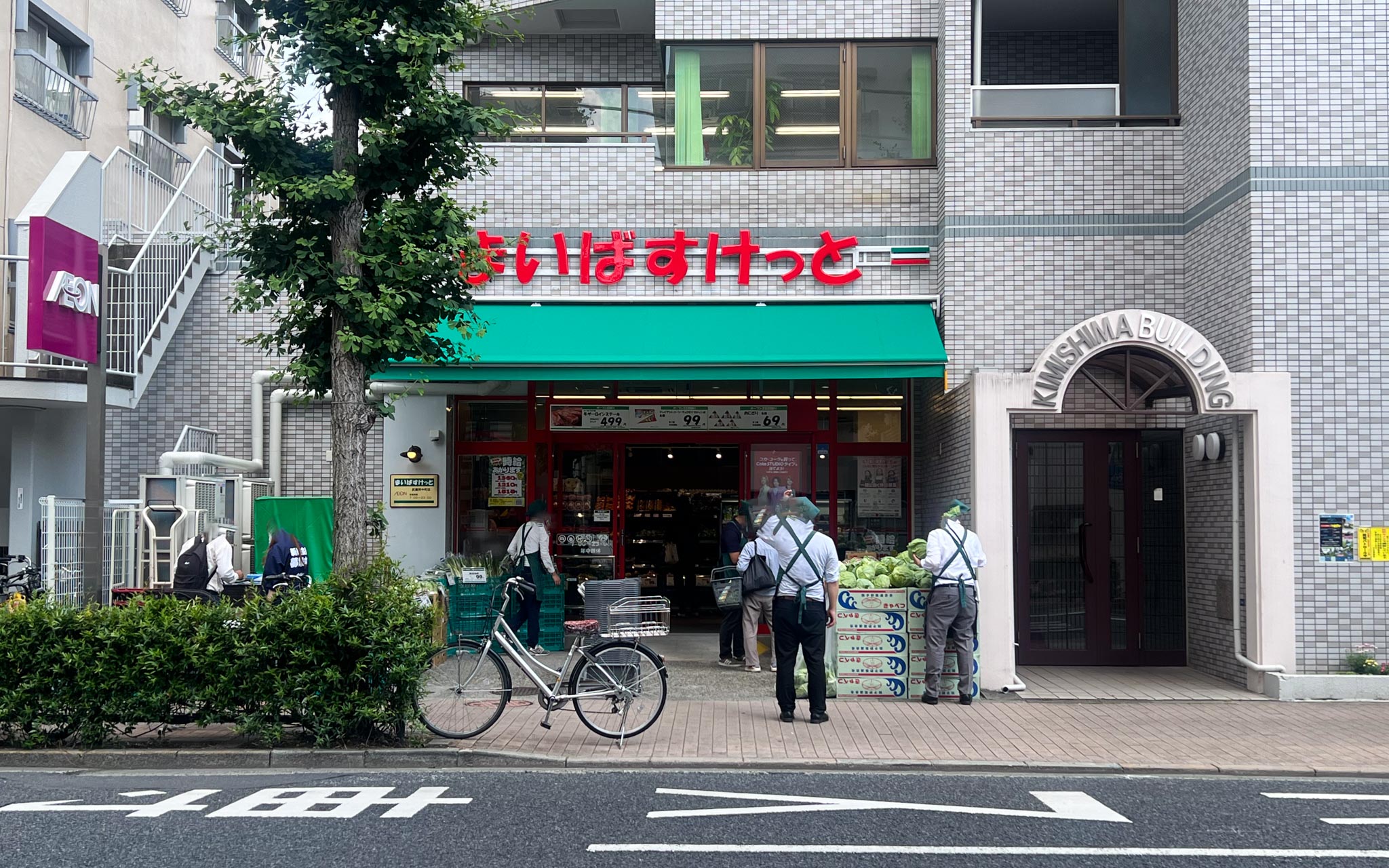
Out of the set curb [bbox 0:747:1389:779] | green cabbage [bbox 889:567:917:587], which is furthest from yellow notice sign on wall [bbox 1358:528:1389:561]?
green cabbage [bbox 889:567:917:587]

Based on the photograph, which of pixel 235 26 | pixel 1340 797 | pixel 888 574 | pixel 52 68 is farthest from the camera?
pixel 235 26

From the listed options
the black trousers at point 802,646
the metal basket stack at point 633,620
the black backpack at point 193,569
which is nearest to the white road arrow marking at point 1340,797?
the black trousers at point 802,646

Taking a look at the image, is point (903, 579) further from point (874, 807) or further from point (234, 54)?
point (234, 54)

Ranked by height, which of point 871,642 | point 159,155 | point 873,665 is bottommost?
point 873,665

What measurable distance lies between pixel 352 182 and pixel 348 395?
1.68 m

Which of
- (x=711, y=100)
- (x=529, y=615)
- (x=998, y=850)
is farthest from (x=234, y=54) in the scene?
(x=998, y=850)

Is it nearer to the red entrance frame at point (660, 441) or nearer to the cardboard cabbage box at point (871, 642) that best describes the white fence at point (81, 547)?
the red entrance frame at point (660, 441)

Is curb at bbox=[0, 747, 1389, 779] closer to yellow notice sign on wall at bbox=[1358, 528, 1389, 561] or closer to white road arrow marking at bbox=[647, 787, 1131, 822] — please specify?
white road arrow marking at bbox=[647, 787, 1131, 822]

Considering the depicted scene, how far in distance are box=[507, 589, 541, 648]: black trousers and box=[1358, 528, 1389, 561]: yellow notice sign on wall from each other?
328 inches

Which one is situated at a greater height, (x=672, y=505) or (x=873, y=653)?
(x=672, y=505)

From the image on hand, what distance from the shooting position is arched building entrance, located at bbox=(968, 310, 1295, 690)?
1054cm

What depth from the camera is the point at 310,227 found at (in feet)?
30.5

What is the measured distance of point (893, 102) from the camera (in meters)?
14.1

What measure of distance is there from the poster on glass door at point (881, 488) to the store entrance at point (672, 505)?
165cm
